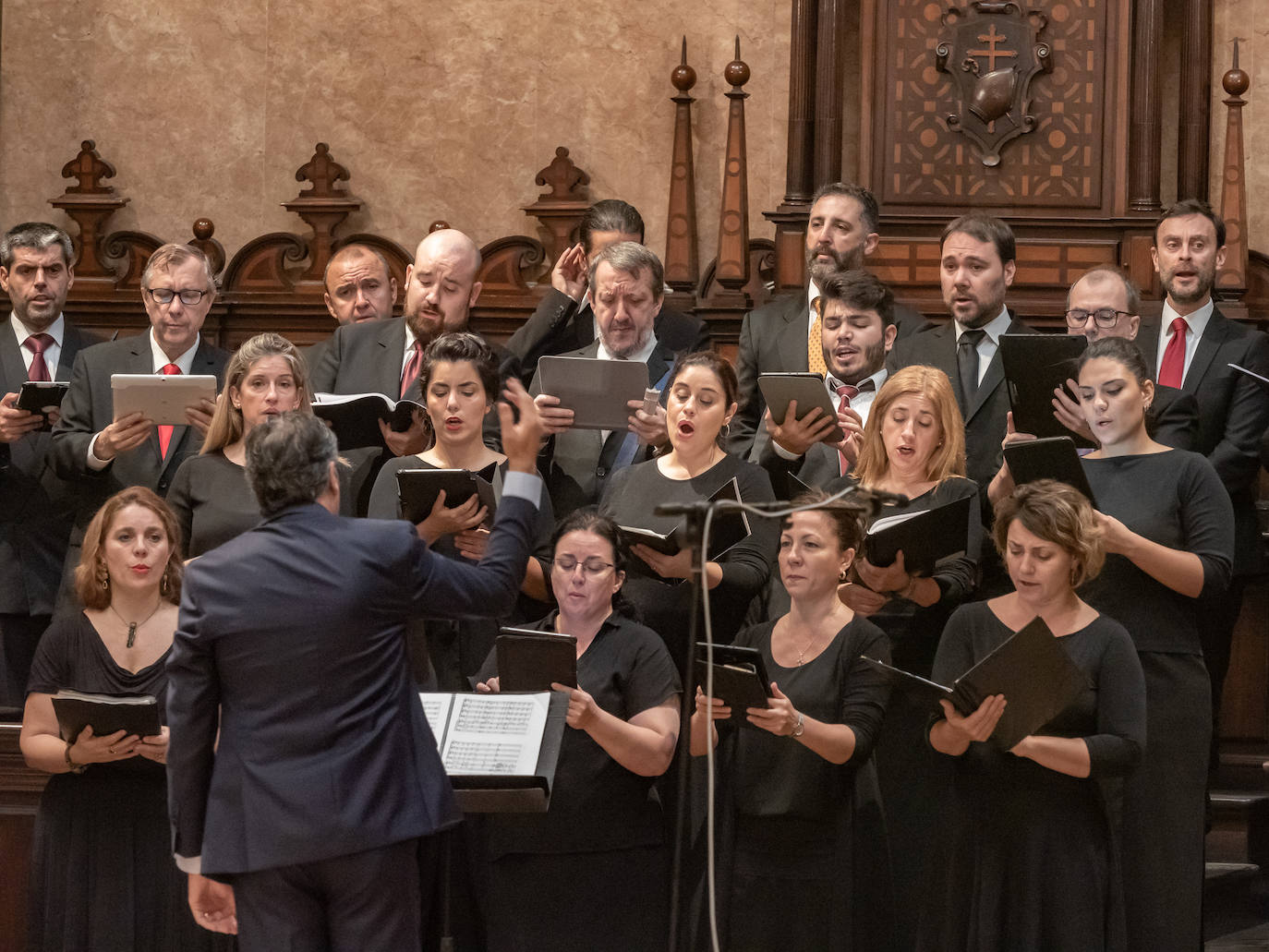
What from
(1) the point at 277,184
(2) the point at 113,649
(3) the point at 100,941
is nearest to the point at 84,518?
(2) the point at 113,649

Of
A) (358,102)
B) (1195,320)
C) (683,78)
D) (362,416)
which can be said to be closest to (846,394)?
(1195,320)

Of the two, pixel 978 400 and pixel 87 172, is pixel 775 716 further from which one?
pixel 87 172

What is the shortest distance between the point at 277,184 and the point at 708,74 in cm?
167

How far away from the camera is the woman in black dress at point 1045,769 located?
11.4 ft

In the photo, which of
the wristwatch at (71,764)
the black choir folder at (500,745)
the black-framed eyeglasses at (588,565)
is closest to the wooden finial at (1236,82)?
the black-framed eyeglasses at (588,565)

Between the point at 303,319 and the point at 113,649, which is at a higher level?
the point at 303,319

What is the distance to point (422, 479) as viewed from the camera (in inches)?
150

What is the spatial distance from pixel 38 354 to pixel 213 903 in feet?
8.47

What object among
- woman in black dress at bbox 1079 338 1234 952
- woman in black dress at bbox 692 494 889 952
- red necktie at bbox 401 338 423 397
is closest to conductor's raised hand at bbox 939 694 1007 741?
woman in black dress at bbox 692 494 889 952

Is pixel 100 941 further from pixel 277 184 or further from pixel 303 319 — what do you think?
pixel 277 184

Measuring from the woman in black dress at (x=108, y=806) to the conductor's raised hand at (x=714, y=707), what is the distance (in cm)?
116

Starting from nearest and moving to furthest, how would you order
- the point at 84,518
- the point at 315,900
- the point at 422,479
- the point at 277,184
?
1. the point at 315,900
2. the point at 422,479
3. the point at 84,518
4. the point at 277,184

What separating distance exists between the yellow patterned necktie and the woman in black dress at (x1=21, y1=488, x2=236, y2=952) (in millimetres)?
1820

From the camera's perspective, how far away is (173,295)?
4.83m
